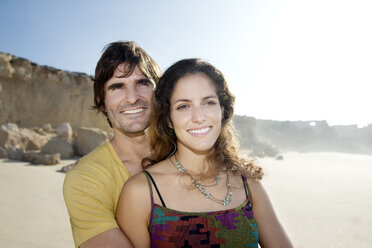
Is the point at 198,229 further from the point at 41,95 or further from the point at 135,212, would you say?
the point at 41,95

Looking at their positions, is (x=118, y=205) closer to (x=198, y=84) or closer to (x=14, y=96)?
(x=198, y=84)

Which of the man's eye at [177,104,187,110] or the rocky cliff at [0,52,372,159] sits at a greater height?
the man's eye at [177,104,187,110]

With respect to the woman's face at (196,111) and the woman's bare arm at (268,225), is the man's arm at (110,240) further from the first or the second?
the woman's bare arm at (268,225)

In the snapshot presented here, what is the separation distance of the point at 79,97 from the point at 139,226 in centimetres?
2317

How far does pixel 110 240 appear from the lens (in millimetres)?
1646

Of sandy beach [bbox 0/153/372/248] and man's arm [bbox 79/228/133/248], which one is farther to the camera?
sandy beach [bbox 0/153/372/248]

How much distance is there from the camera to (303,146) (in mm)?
52469

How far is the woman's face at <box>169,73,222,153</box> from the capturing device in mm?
1882

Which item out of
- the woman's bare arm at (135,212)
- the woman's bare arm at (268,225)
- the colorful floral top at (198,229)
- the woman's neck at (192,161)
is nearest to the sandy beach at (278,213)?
A: the woman's bare arm at (268,225)

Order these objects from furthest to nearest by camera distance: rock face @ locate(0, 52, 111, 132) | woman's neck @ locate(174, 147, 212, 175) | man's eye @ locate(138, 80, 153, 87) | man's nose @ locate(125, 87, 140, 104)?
1. rock face @ locate(0, 52, 111, 132)
2. man's eye @ locate(138, 80, 153, 87)
3. man's nose @ locate(125, 87, 140, 104)
4. woman's neck @ locate(174, 147, 212, 175)

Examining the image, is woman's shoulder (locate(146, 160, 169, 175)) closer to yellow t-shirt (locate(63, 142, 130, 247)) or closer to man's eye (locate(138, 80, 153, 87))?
yellow t-shirt (locate(63, 142, 130, 247))

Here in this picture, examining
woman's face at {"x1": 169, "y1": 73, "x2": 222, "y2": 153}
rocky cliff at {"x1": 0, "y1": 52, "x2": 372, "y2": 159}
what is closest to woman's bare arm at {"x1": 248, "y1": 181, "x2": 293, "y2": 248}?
woman's face at {"x1": 169, "y1": 73, "x2": 222, "y2": 153}

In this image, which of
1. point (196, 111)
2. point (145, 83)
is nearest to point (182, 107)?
point (196, 111)

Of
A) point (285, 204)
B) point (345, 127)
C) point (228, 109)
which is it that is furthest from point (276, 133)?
point (228, 109)
